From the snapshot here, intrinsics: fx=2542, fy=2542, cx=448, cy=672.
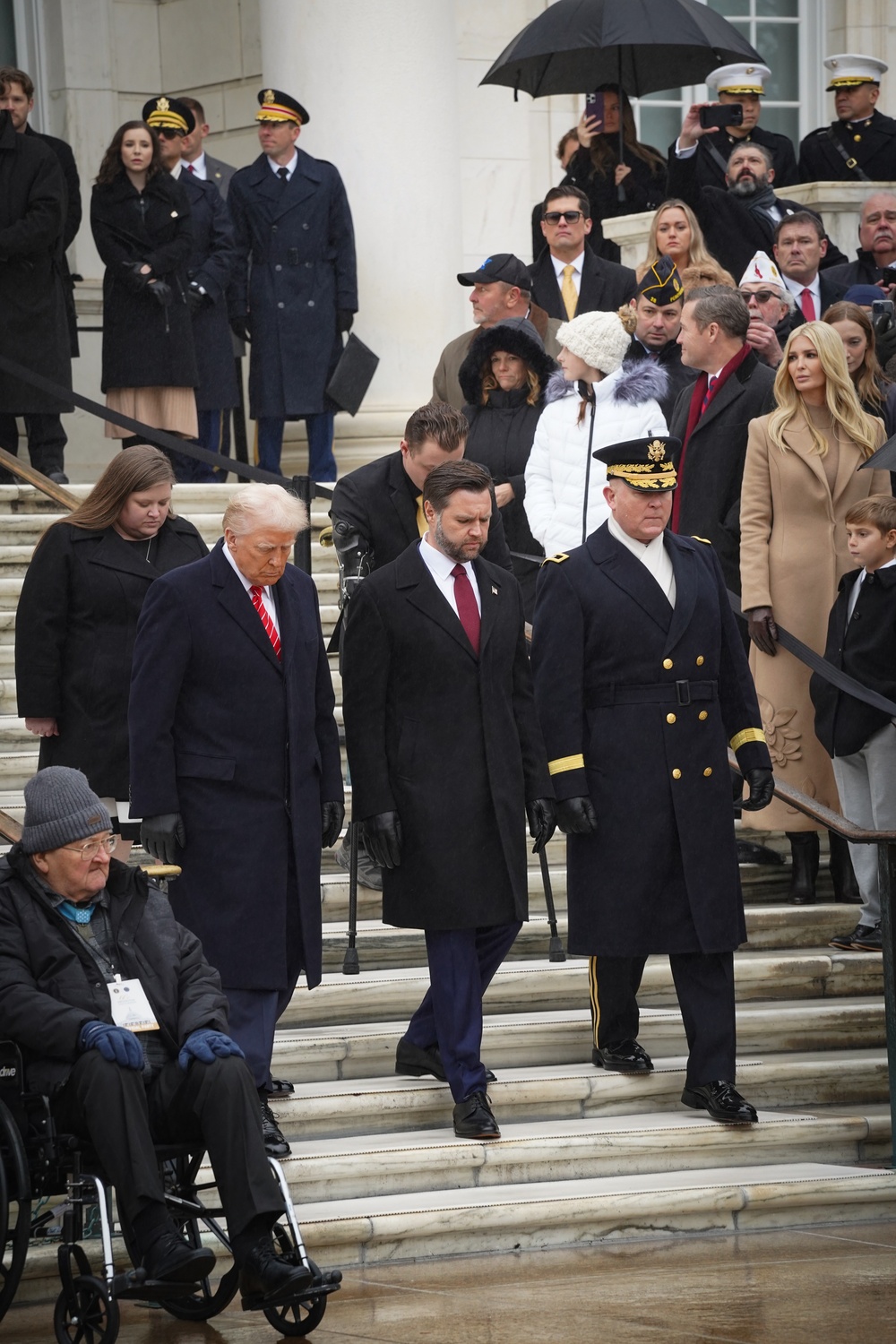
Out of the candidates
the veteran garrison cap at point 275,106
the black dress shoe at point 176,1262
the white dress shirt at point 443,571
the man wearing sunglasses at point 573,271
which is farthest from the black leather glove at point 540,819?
the veteran garrison cap at point 275,106

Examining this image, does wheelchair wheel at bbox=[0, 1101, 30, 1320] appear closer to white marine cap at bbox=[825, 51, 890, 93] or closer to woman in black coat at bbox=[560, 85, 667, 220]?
woman in black coat at bbox=[560, 85, 667, 220]

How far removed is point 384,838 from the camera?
23.6 ft

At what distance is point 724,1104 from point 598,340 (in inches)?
121

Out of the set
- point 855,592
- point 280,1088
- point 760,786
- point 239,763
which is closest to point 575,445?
point 855,592

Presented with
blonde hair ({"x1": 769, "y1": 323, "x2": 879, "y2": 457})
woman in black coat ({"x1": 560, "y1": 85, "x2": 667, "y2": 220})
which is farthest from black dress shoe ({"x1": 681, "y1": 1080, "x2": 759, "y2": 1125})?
woman in black coat ({"x1": 560, "y1": 85, "x2": 667, "y2": 220})

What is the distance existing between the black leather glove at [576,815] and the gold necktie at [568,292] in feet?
12.9

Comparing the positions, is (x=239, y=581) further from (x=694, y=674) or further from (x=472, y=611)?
(x=694, y=674)

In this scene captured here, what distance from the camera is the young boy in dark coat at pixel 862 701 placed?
8617mm

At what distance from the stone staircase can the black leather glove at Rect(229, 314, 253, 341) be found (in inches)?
166

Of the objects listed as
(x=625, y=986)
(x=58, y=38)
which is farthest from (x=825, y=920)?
(x=58, y=38)

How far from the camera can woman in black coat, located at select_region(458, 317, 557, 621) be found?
948cm

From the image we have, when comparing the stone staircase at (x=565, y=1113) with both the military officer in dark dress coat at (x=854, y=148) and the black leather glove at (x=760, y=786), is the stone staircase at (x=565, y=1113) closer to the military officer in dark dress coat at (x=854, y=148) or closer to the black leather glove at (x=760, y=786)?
the black leather glove at (x=760, y=786)

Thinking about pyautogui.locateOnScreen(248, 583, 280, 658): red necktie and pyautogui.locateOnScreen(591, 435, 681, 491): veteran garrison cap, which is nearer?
pyautogui.locateOnScreen(248, 583, 280, 658): red necktie

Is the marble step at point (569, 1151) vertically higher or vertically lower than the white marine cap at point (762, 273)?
lower
